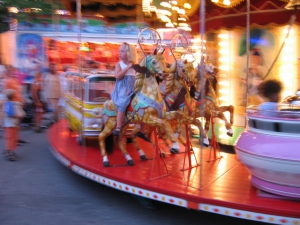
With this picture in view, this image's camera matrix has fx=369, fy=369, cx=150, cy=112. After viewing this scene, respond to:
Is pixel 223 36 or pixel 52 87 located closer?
pixel 223 36

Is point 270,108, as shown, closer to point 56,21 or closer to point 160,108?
point 160,108

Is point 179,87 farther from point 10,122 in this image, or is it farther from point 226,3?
point 10,122

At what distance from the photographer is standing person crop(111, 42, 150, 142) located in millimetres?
5446

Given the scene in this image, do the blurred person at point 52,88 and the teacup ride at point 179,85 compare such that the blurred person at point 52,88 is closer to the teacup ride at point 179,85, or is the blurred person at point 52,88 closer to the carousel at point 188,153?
the carousel at point 188,153

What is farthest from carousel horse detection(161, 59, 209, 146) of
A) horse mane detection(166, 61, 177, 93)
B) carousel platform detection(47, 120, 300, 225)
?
carousel platform detection(47, 120, 300, 225)

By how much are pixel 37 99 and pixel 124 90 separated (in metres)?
6.11

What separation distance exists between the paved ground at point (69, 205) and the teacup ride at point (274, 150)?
Answer: 0.94 meters

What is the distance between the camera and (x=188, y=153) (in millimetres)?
5242

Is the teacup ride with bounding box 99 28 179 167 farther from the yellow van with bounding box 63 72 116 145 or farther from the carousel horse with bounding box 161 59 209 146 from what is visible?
the yellow van with bounding box 63 72 116 145

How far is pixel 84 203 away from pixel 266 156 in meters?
2.77

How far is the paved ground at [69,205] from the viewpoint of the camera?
4.68 m

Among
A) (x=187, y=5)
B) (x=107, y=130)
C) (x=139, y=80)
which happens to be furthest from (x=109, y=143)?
(x=187, y=5)

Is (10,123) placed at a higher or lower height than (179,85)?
lower

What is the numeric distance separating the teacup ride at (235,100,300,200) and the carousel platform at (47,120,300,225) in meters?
0.16
